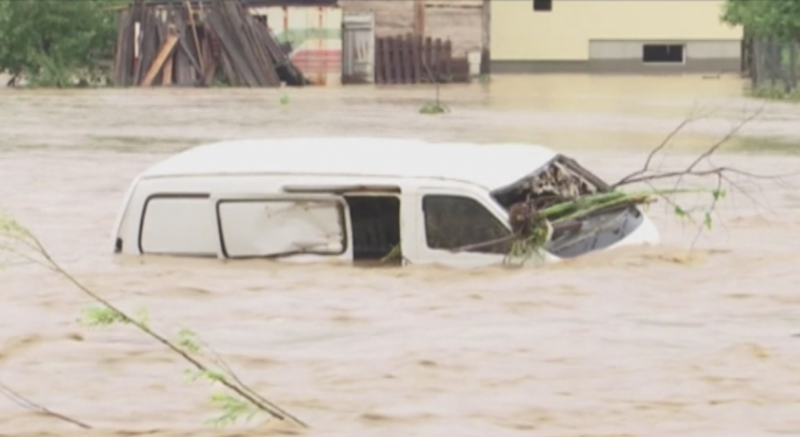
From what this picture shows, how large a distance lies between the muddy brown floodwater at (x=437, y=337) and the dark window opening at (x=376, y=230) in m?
0.11

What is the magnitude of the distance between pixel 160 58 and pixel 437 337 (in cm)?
4097

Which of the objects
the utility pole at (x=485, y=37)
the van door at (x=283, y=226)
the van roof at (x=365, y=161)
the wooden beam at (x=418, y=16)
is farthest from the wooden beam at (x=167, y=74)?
the van door at (x=283, y=226)

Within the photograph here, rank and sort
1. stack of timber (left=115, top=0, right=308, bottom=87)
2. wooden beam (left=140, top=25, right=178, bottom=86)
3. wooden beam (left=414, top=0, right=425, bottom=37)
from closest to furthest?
wooden beam (left=140, top=25, right=178, bottom=86) < stack of timber (left=115, top=0, right=308, bottom=87) < wooden beam (left=414, top=0, right=425, bottom=37)

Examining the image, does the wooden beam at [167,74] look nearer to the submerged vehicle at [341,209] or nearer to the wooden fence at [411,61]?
the wooden fence at [411,61]

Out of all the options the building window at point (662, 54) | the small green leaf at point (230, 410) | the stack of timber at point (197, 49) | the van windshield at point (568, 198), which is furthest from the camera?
the building window at point (662, 54)

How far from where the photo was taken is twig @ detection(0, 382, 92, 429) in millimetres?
9481

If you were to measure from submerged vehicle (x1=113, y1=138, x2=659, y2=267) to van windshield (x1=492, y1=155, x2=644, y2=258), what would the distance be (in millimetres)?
11

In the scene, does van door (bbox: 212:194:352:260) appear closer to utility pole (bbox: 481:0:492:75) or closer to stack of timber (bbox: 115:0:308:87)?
stack of timber (bbox: 115:0:308:87)

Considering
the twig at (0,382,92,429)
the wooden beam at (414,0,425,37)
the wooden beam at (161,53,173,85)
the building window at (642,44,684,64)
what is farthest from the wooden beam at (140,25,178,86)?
the twig at (0,382,92,429)

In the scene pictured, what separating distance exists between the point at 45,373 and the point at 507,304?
314 cm

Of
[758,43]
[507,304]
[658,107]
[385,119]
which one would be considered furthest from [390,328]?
[758,43]

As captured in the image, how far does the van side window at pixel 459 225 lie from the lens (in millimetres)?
12812

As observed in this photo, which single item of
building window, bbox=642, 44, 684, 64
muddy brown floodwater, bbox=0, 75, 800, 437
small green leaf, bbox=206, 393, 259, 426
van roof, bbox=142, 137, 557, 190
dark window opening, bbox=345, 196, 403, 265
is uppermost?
van roof, bbox=142, 137, 557, 190

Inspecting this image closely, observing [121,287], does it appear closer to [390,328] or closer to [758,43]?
[390,328]
